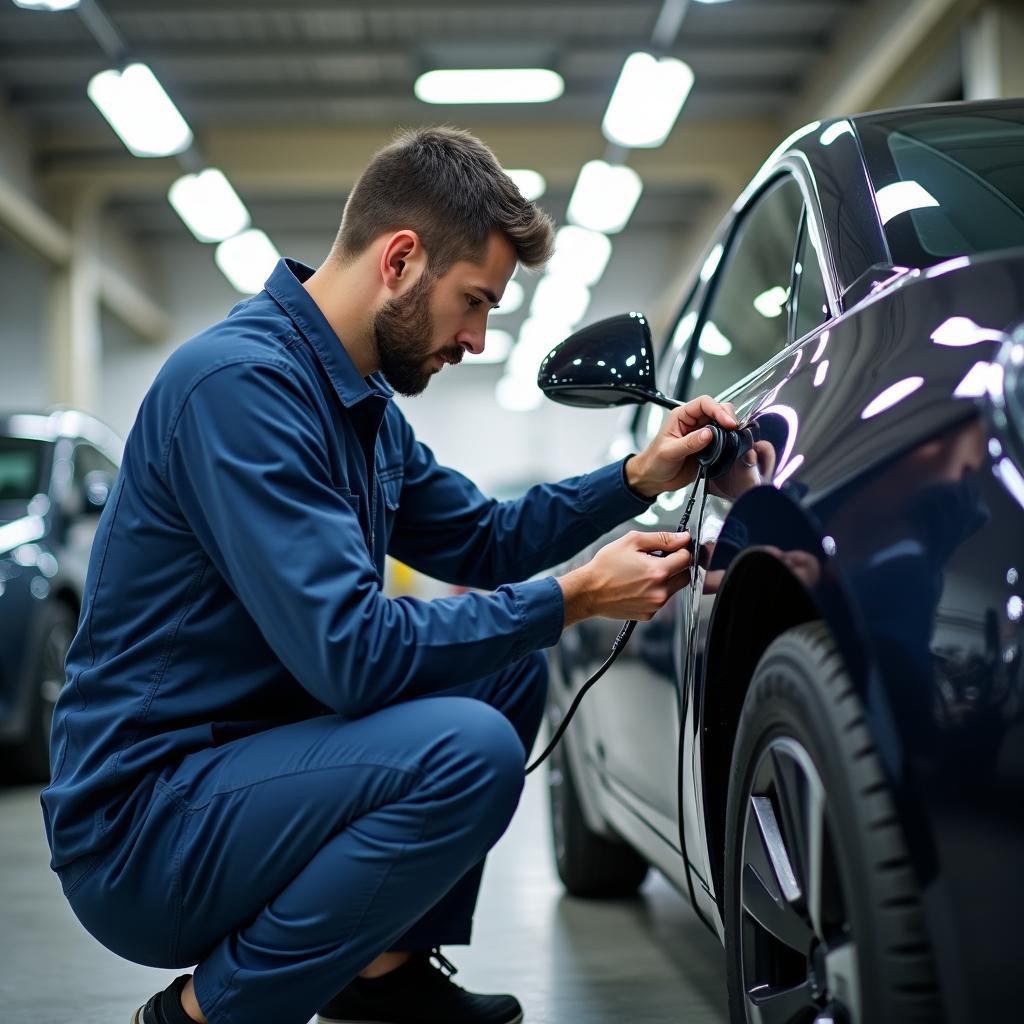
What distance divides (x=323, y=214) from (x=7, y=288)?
143 inches

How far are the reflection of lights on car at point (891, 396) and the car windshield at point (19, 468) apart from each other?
15.8 ft

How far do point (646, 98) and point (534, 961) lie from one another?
6.95 m

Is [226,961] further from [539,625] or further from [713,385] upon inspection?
[713,385]

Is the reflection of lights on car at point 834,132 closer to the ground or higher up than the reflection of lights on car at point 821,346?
higher up

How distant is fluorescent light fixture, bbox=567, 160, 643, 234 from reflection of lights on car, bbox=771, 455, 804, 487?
9.19m

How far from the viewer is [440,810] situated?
163 cm

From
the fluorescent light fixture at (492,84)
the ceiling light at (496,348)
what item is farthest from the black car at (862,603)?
the ceiling light at (496,348)

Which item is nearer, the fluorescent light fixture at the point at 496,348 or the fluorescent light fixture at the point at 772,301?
the fluorescent light fixture at the point at 772,301

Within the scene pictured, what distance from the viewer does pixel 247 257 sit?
12.5 meters

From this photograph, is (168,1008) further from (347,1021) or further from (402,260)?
(402,260)

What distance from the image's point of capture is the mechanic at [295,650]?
1611 millimetres

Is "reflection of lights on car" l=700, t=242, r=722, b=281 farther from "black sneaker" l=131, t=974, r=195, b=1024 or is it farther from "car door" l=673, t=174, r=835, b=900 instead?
"black sneaker" l=131, t=974, r=195, b=1024

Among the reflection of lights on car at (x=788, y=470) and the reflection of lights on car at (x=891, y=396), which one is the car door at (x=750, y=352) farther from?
the reflection of lights on car at (x=891, y=396)

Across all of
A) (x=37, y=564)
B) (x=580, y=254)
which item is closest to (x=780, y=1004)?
(x=37, y=564)
